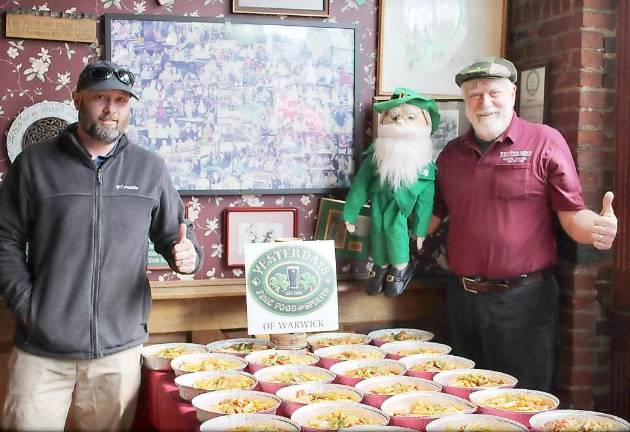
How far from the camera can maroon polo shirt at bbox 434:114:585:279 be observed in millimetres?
3020

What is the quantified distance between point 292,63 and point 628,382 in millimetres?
2076

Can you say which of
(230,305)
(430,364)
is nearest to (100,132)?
(230,305)

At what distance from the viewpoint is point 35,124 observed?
3.16 m

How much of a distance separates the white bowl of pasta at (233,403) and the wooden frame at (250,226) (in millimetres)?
1091

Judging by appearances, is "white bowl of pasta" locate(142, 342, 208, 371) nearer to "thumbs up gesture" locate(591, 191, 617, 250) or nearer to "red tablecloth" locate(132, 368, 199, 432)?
"red tablecloth" locate(132, 368, 199, 432)

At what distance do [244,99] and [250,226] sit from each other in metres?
0.59

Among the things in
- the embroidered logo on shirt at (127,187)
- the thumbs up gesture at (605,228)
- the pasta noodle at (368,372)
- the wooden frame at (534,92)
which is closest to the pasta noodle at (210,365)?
the pasta noodle at (368,372)

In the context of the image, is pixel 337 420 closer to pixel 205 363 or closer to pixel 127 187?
pixel 205 363

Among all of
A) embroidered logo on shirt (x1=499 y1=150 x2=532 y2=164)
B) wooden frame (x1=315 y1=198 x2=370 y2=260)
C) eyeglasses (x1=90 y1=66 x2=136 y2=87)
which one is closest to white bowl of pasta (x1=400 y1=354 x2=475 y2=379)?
wooden frame (x1=315 y1=198 x2=370 y2=260)

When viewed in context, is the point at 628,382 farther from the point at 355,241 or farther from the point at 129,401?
the point at 129,401

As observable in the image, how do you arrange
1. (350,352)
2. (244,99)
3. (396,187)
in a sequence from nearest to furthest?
(350,352) < (396,187) < (244,99)

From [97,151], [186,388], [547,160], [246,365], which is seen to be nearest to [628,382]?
[547,160]

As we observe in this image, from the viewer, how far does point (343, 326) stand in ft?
11.9

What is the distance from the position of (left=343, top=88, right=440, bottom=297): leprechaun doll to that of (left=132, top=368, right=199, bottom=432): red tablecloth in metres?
1.07
